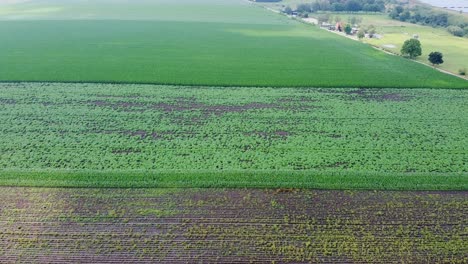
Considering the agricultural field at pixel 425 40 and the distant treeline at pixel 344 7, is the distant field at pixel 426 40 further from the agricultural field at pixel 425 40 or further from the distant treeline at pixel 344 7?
the distant treeline at pixel 344 7

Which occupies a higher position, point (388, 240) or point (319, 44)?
point (319, 44)

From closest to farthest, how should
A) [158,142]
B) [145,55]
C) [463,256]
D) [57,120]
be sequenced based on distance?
[463,256]
[158,142]
[57,120]
[145,55]

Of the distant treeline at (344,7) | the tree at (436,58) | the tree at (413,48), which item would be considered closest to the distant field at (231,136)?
the tree at (436,58)

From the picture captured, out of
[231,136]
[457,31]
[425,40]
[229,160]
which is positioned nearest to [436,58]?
[425,40]

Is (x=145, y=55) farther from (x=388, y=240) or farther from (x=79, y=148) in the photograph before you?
(x=388, y=240)

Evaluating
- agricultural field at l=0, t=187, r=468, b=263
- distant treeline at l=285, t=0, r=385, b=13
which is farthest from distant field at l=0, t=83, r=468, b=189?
distant treeline at l=285, t=0, r=385, b=13

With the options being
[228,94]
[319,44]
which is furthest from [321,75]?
[319,44]

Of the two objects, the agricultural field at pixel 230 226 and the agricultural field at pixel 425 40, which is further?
the agricultural field at pixel 425 40
